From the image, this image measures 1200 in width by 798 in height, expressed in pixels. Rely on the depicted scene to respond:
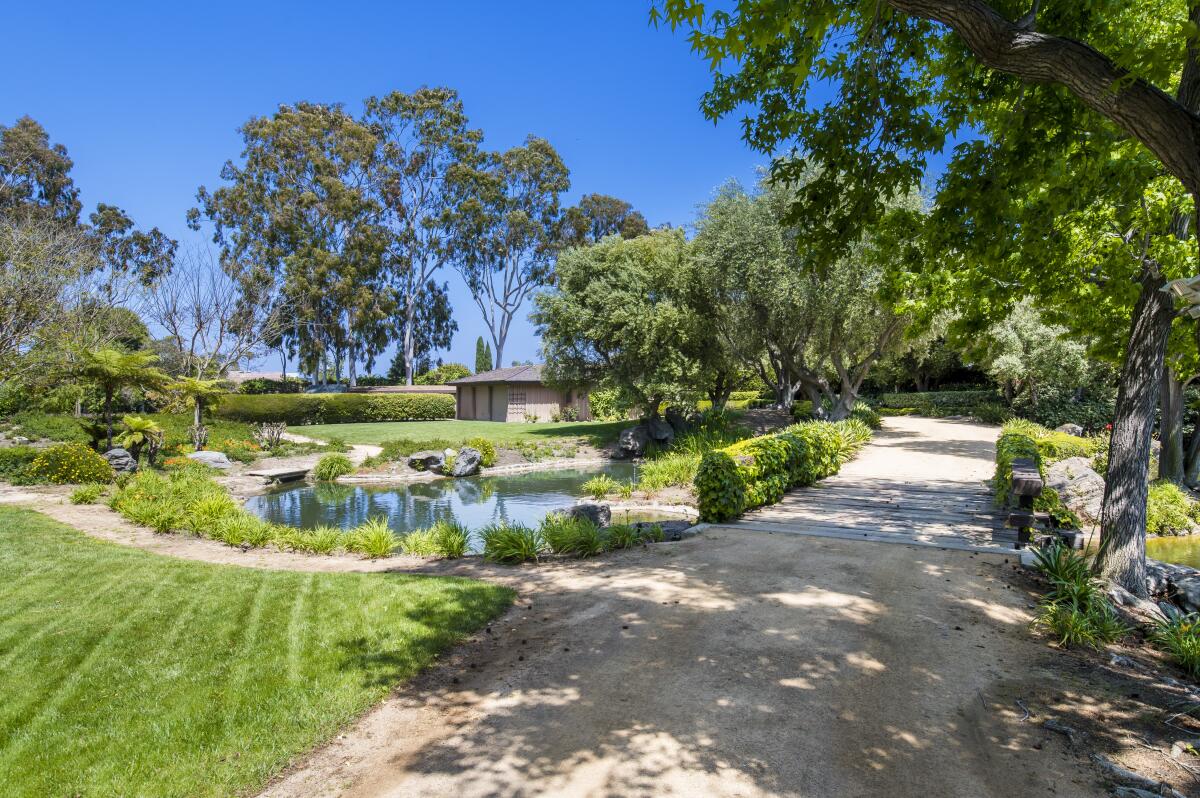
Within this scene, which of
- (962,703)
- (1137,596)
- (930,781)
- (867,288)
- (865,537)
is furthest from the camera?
(867,288)

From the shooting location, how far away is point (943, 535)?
795cm

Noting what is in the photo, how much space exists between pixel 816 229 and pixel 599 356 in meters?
19.3

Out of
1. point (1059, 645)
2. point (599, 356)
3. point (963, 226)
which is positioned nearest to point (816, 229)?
point (963, 226)

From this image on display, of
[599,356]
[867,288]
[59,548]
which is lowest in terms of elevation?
[59,548]

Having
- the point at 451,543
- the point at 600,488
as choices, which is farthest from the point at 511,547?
the point at 600,488

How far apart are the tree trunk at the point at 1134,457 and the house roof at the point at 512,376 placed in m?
27.6

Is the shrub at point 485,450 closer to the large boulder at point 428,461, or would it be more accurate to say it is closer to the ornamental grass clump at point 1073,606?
the large boulder at point 428,461

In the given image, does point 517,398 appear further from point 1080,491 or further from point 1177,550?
point 1177,550

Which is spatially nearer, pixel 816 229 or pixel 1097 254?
pixel 816 229

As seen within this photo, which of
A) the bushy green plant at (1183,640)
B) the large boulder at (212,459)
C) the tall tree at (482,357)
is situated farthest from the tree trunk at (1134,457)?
the tall tree at (482,357)

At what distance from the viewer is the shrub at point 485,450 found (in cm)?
1983

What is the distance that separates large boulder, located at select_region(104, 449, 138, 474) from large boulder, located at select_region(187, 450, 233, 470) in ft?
7.11

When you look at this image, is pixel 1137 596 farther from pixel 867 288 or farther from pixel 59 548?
pixel 867 288

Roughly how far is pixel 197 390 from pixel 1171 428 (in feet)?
78.2
